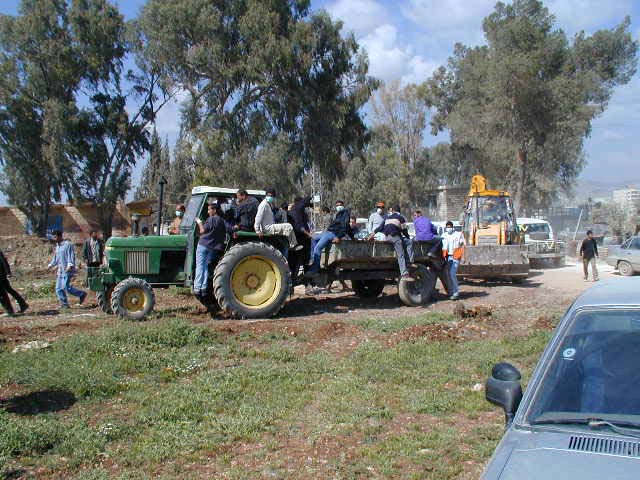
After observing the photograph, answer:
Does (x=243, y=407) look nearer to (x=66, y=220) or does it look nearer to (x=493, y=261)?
(x=493, y=261)

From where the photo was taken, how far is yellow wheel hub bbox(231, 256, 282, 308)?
1097 cm

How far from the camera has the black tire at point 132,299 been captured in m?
10.8

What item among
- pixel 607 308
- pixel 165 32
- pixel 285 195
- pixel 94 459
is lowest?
pixel 94 459

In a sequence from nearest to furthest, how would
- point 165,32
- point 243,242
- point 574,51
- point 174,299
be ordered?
point 243,242 → point 174,299 → point 165,32 → point 574,51

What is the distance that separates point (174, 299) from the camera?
14086 mm

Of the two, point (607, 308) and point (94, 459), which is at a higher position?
point (607, 308)

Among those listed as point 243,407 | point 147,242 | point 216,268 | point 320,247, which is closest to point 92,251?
point 147,242

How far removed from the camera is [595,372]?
11.0 feet

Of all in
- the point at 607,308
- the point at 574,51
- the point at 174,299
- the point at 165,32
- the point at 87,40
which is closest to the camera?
the point at 607,308

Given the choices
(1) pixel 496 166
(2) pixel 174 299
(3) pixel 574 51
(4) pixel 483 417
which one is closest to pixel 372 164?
(1) pixel 496 166

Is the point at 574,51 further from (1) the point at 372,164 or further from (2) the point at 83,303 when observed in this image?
(2) the point at 83,303

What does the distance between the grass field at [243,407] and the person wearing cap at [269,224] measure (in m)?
2.40

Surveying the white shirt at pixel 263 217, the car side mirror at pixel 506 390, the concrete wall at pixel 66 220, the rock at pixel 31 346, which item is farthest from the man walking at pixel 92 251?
the concrete wall at pixel 66 220

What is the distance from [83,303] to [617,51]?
3245cm
